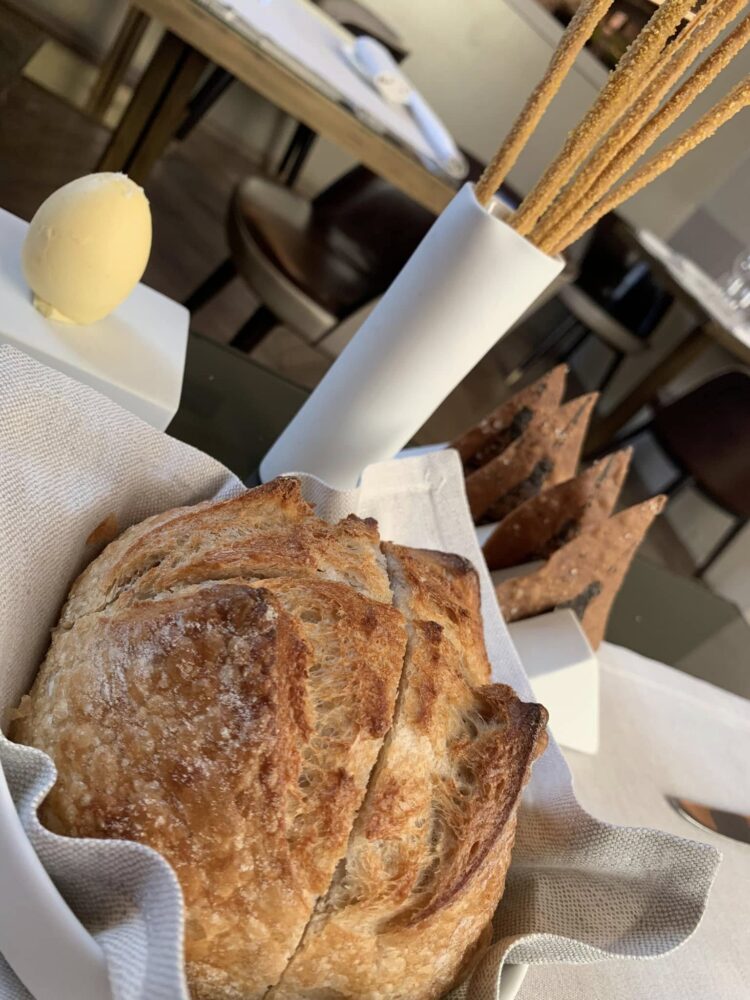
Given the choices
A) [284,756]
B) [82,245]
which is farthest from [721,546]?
[284,756]

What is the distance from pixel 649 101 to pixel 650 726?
27.8 inches

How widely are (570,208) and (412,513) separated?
326mm

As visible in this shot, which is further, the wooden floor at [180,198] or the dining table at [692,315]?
the dining table at [692,315]

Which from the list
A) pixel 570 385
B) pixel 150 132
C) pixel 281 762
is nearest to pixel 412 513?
pixel 281 762

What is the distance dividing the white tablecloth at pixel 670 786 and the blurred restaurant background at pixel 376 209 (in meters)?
0.13

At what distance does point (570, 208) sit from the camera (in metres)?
0.70

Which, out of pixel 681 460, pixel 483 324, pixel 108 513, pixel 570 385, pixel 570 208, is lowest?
pixel 570 385

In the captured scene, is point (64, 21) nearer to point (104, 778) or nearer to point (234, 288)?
point (234, 288)

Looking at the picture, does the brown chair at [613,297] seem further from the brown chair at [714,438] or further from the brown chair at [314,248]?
the brown chair at [314,248]

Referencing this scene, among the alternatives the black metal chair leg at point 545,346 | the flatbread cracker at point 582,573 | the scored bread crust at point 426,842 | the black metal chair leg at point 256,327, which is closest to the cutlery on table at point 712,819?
the flatbread cracker at point 582,573

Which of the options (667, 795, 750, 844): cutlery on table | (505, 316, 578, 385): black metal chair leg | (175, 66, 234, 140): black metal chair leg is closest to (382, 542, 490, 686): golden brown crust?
(667, 795, 750, 844): cutlery on table

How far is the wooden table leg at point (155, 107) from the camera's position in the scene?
1.96 metres

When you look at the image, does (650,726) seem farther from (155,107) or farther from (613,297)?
(613,297)

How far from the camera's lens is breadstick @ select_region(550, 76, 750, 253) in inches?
24.6
